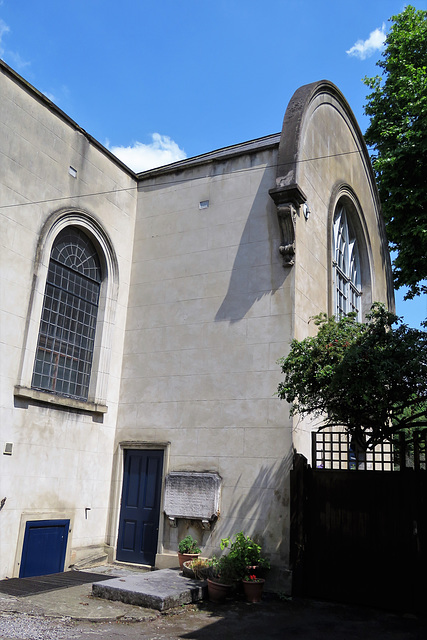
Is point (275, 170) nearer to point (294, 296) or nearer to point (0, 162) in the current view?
point (294, 296)

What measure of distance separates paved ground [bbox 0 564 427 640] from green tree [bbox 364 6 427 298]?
39.4 feet

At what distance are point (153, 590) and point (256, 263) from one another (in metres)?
6.61

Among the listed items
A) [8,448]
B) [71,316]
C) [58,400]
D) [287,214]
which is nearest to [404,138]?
[287,214]

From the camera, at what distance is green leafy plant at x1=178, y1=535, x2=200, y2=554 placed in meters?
10.4

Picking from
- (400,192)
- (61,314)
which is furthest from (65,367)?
(400,192)

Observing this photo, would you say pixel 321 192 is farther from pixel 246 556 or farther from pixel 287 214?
pixel 246 556

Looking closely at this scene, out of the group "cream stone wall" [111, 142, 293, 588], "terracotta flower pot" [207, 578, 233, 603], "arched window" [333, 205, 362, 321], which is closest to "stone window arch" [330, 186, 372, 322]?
"arched window" [333, 205, 362, 321]

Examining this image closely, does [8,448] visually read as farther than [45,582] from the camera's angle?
Yes

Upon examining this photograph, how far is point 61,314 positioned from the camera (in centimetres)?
1154

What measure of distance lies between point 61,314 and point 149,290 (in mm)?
2320

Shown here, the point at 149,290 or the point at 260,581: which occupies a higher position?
the point at 149,290

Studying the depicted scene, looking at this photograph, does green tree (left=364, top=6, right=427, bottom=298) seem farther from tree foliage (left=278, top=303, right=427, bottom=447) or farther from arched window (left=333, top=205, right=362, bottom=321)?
tree foliage (left=278, top=303, right=427, bottom=447)

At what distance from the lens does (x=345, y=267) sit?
1589cm

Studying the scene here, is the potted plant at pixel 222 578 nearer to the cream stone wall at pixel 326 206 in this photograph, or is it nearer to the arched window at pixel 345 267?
the cream stone wall at pixel 326 206
